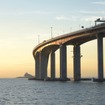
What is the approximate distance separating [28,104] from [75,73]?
337ft

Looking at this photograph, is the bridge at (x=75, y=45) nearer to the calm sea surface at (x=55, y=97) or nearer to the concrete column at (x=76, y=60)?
the concrete column at (x=76, y=60)

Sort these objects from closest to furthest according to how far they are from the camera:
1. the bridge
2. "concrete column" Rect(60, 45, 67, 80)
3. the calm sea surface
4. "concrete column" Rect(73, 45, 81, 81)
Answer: the calm sea surface < the bridge < "concrete column" Rect(60, 45, 67, 80) < "concrete column" Rect(73, 45, 81, 81)

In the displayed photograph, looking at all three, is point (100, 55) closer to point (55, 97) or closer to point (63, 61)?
point (63, 61)

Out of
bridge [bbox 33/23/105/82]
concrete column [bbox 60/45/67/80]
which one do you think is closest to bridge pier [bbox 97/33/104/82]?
bridge [bbox 33/23/105/82]

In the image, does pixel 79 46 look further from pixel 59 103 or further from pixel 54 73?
pixel 59 103

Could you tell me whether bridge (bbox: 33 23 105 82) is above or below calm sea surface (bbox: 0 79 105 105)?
above

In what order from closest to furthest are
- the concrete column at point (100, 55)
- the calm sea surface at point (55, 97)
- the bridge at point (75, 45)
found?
the calm sea surface at point (55, 97) < the concrete column at point (100, 55) < the bridge at point (75, 45)

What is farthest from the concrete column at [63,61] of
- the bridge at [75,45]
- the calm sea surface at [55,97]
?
the calm sea surface at [55,97]

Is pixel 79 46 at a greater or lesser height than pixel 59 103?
greater

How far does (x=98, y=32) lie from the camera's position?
138750mm

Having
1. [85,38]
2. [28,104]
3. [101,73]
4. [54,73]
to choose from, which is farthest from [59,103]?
[54,73]

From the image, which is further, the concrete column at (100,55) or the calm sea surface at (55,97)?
the concrete column at (100,55)

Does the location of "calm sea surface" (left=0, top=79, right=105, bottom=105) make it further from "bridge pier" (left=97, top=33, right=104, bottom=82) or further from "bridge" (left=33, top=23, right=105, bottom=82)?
"bridge" (left=33, top=23, right=105, bottom=82)

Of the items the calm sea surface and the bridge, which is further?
the bridge
